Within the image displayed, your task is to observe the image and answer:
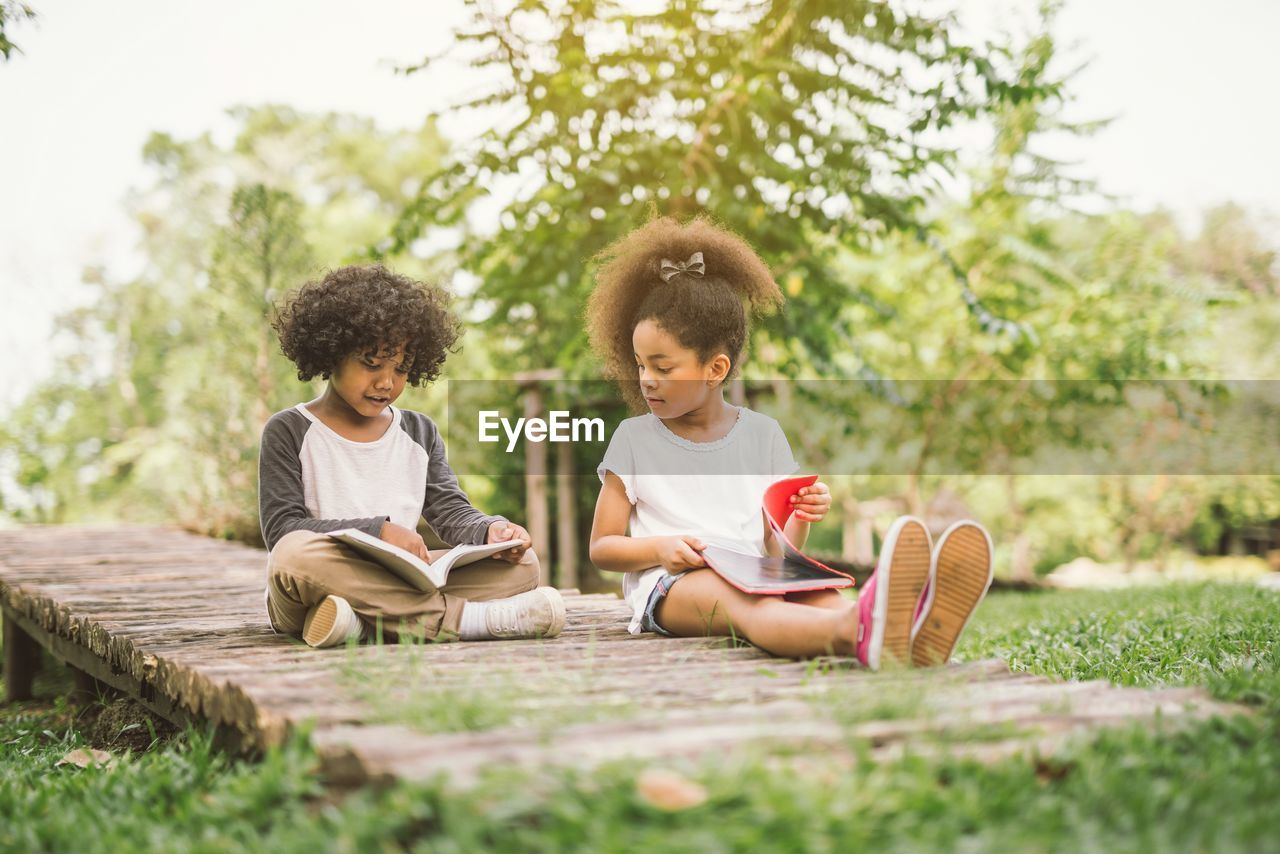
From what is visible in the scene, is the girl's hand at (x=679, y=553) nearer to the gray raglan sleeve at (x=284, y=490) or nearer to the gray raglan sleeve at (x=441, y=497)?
the gray raglan sleeve at (x=441, y=497)

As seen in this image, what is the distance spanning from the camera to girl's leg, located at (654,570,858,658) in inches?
103

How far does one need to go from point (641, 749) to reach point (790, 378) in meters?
5.61

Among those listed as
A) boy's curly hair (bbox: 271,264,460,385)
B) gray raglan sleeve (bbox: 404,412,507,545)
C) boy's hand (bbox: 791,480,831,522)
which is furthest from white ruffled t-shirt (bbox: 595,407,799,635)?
boy's curly hair (bbox: 271,264,460,385)

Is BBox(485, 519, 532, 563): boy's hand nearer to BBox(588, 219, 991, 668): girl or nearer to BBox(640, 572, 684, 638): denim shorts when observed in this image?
BBox(588, 219, 991, 668): girl

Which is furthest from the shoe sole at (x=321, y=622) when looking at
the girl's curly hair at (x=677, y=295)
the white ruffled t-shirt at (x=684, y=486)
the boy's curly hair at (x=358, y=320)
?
the girl's curly hair at (x=677, y=295)

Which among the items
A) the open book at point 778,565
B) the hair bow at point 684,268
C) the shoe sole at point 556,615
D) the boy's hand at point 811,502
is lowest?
the shoe sole at point 556,615

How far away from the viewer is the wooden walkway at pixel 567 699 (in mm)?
1828

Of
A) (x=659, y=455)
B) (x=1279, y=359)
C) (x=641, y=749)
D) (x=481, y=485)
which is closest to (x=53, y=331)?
(x=481, y=485)

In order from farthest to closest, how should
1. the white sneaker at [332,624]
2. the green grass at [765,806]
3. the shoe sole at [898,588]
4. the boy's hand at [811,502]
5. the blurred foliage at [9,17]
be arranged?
the blurred foliage at [9,17] → the boy's hand at [811,502] → the white sneaker at [332,624] → the shoe sole at [898,588] → the green grass at [765,806]

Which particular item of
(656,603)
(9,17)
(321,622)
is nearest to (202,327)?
(9,17)

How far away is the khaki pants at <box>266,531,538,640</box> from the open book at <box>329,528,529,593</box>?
0.13ft

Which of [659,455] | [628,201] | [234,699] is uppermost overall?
[628,201]

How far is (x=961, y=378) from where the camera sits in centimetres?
1144

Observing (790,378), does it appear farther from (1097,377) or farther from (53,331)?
(53,331)
